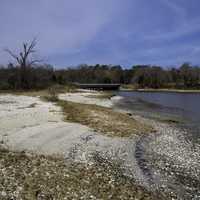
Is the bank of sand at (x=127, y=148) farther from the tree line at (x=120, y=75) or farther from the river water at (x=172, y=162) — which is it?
the tree line at (x=120, y=75)

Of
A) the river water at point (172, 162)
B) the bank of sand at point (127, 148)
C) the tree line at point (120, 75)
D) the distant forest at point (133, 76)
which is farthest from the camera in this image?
the distant forest at point (133, 76)

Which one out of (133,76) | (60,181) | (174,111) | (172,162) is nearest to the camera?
(60,181)

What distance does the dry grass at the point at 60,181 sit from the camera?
302 inches

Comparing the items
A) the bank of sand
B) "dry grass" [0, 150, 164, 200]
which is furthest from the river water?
"dry grass" [0, 150, 164, 200]

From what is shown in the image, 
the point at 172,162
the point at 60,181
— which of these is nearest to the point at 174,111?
the point at 172,162

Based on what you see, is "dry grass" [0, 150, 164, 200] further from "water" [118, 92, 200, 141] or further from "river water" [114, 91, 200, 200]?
"water" [118, 92, 200, 141]

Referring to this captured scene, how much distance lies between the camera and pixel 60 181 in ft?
27.9

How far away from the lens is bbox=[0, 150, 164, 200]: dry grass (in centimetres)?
768

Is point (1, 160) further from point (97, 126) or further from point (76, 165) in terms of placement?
point (97, 126)

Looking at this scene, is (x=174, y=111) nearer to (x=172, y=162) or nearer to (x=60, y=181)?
(x=172, y=162)

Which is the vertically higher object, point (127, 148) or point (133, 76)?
point (133, 76)

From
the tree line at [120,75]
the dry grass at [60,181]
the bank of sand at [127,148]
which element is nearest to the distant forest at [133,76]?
the tree line at [120,75]

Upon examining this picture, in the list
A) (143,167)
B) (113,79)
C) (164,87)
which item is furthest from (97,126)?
(113,79)

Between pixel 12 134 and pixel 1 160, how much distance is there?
15.7 ft
